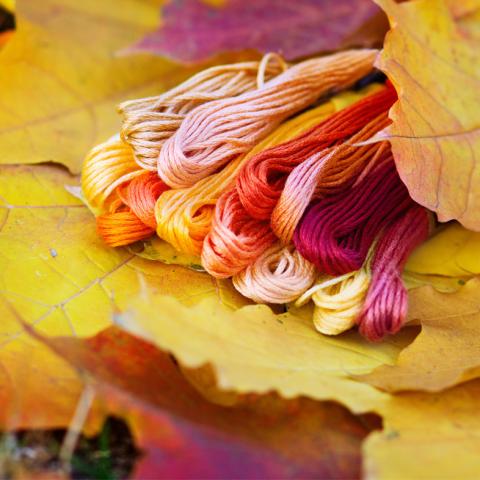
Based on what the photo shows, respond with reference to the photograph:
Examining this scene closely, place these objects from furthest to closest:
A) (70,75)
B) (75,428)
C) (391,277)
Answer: (70,75) < (391,277) < (75,428)

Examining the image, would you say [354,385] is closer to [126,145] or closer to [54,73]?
[126,145]

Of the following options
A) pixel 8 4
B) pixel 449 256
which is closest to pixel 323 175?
pixel 449 256

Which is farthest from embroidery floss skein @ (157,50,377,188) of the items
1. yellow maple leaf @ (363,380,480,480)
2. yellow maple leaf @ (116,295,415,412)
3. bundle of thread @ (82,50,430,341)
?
yellow maple leaf @ (363,380,480,480)

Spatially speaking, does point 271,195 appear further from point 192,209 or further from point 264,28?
point 264,28

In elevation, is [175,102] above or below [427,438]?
above

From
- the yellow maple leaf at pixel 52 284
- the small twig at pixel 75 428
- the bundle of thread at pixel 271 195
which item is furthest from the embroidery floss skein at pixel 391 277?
the small twig at pixel 75 428

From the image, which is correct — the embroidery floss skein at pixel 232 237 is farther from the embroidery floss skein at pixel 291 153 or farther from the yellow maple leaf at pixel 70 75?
the yellow maple leaf at pixel 70 75
